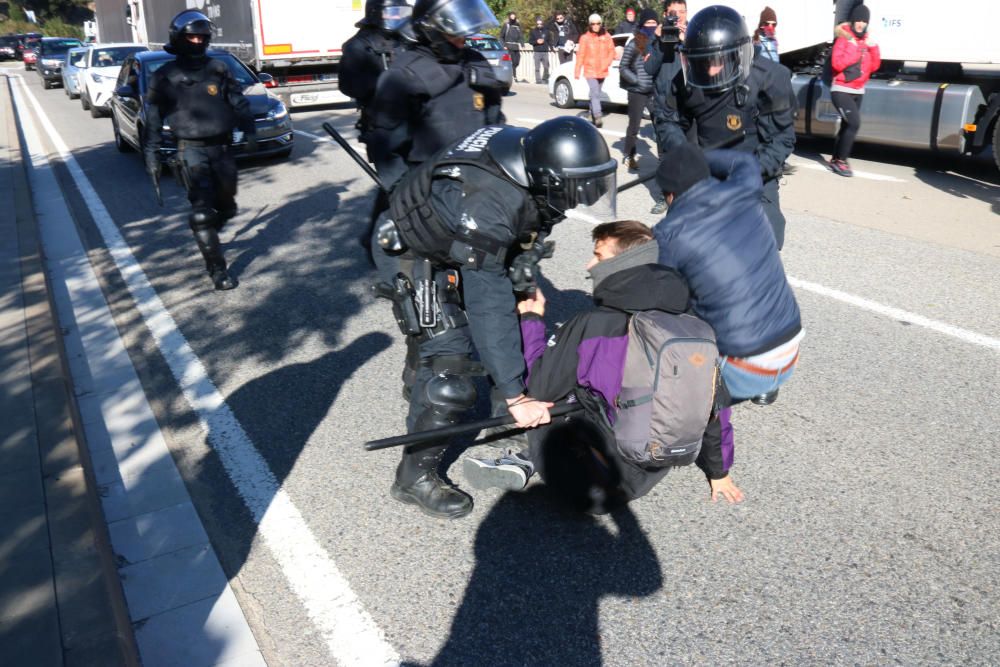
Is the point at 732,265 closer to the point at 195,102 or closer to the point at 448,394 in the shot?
the point at 448,394

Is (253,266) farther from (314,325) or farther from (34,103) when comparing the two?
(34,103)

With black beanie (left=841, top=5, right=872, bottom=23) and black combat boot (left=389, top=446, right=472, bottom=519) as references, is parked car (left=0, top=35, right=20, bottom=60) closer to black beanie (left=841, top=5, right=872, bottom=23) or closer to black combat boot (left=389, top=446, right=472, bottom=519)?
black beanie (left=841, top=5, right=872, bottom=23)

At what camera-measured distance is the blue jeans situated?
11.8ft

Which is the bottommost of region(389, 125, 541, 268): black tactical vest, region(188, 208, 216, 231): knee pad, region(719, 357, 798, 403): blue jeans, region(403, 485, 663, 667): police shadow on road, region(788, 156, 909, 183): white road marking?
region(403, 485, 663, 667): police shadow on road

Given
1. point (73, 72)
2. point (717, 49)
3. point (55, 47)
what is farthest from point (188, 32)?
point (55, 47)

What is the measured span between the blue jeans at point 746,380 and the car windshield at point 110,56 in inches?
739

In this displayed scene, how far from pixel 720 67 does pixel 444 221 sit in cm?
268

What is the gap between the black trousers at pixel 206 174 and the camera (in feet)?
21.3

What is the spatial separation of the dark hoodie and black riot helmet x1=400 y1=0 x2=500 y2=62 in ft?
4.76

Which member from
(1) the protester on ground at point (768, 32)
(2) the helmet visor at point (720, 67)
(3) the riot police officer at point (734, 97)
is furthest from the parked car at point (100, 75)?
(2) the helmet visor at point (720, 67)

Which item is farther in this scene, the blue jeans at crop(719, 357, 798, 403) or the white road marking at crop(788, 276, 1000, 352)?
the white road marking at crop(788, 276, 1000, 352)

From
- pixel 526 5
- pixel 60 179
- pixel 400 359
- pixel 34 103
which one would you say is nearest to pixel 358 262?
pixel 400 359

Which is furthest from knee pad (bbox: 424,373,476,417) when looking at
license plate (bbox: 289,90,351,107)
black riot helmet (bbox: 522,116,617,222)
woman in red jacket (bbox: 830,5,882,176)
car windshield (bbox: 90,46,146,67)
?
car windshield (bbox: 90,46,146,67)

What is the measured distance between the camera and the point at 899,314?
5.70 m
